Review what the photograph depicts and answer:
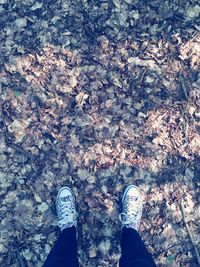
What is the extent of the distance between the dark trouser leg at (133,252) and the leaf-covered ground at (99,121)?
20cm

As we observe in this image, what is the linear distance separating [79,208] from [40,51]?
1886 mm

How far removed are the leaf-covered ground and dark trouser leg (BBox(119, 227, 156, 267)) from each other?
0.20m

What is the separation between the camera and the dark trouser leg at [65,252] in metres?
3.56

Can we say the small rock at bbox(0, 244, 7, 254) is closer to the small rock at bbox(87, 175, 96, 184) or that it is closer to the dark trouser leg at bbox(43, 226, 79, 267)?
the dark trouser leg at bbox(43, 226, 79, 267)

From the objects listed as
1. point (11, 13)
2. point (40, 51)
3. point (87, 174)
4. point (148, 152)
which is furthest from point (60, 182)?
point (11, 13)

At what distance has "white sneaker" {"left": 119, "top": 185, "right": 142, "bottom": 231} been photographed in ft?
13.1

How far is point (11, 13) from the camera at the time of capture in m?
4.54

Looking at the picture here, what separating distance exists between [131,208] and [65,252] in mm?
846

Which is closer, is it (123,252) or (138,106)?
(123,252)

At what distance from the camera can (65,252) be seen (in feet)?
12.0

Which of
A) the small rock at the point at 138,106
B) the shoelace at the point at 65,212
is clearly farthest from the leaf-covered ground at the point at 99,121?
the shoelace at the point at 65,212

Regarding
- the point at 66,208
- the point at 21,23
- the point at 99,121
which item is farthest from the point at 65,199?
the point at 21,23

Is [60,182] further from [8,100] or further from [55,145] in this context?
[8,100]

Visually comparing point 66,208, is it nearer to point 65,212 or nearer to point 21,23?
point 65,212
